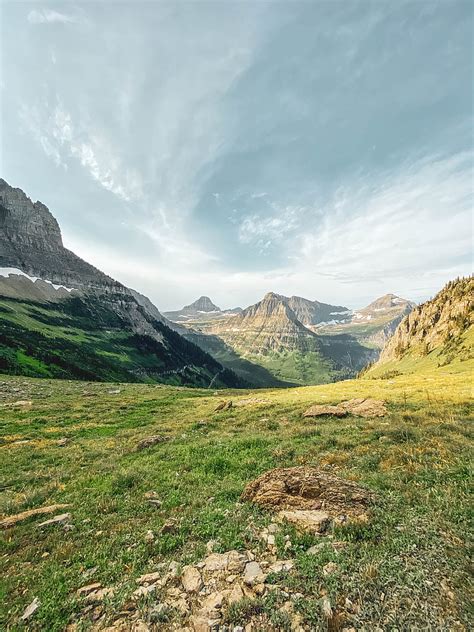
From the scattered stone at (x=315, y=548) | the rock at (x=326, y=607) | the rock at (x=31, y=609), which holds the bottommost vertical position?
the rock at (x=31, y=609)

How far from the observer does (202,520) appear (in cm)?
975

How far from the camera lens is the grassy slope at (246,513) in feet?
19.8

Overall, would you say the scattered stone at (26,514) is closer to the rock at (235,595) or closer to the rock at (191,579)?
the rock at (191,579)

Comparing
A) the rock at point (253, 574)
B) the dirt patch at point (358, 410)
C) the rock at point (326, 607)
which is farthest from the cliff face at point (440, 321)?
the rock at point (326, 607)

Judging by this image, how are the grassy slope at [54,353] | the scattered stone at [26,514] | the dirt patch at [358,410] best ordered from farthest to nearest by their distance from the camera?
1. the grassy slope at [54,353]
2. the dirt patch at [358,410]
3. the scattered stone at [26,514]

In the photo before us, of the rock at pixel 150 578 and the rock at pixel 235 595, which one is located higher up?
the rock at pixel 235 595

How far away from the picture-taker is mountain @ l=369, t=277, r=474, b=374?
100594 millimetres

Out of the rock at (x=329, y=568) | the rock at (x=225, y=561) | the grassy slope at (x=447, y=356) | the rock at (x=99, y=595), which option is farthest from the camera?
the grassy slope at (x=447, y=356)

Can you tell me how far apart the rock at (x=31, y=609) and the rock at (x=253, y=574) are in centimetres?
506

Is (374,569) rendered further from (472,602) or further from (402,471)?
(402,471)

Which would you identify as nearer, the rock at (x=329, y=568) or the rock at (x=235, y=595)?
the rock at (x=235, y=595)

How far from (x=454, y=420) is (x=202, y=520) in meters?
17.5

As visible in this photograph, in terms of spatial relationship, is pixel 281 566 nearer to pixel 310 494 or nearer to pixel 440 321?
pixel 310 494

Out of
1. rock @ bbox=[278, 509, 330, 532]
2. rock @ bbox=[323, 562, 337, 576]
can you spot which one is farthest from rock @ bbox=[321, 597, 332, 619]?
rock @ bbox=[278, 509, 330, 532]
